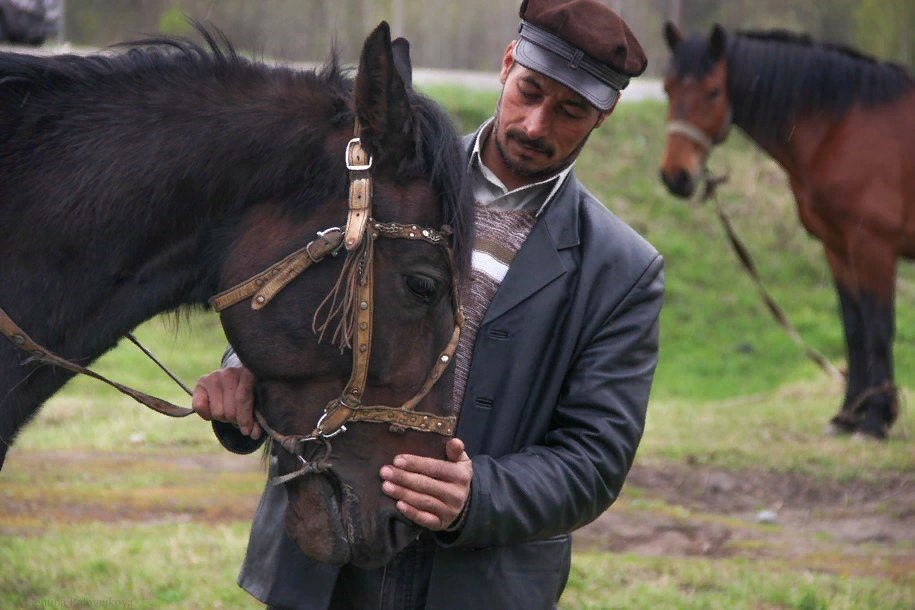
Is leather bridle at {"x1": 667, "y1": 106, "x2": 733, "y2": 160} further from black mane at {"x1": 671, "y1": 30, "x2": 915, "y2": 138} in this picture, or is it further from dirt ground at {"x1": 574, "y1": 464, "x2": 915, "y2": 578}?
dirt ground at {"x1": 574, "y1": 464, "x2": 915, "y2": 578}

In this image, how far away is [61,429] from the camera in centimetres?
765

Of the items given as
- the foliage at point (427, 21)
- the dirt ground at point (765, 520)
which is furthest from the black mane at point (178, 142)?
the foliage at point (427, 21)

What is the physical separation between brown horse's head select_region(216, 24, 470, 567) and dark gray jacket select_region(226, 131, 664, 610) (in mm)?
299

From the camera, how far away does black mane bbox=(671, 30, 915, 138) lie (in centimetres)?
782

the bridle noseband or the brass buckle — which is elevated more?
the brass buckle

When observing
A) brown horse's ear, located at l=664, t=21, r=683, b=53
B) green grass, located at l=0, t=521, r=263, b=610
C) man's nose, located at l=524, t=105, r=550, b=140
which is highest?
brown horse's ear, located at l=664, t=21, r=683, b=53

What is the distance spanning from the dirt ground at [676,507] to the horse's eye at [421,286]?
3.43 metres

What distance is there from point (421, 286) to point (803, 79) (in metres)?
6.20

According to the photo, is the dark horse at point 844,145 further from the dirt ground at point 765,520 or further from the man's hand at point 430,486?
the man's hand at point 430,486

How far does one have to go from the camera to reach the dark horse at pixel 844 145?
302 inches

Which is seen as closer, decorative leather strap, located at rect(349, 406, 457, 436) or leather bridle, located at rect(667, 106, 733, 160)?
decorative leather strap, located at rect(349, 406, 457, 436)

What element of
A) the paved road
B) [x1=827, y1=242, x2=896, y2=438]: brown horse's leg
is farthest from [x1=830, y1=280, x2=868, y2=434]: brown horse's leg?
the paved road

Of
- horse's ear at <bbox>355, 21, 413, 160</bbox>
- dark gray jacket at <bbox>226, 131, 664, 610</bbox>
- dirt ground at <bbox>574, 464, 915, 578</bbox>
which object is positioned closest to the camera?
horse's ear at <bbox>355, 21, 413, 160</bbox>

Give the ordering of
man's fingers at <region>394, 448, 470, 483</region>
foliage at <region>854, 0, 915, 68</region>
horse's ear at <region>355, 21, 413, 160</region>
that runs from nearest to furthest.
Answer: horse's ear at <region>355, 21, 413, 160</region> < man's fingers at <region>394, 448, 470, 483</region> < foliage at <region>854, 0, 915, 68</region>
